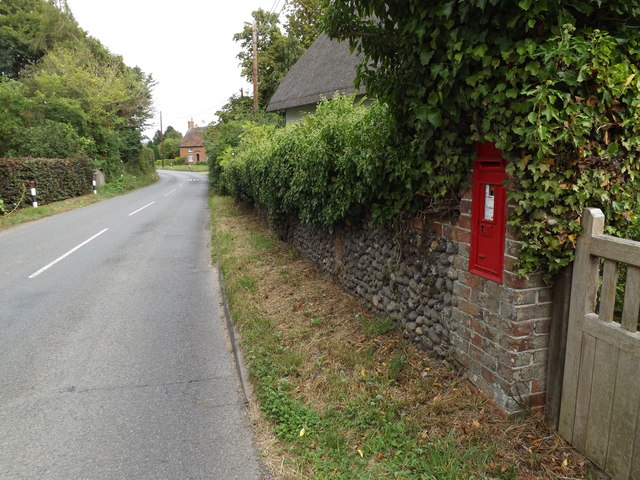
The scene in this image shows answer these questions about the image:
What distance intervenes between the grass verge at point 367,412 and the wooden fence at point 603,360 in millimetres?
205

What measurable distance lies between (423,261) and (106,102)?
33.6m

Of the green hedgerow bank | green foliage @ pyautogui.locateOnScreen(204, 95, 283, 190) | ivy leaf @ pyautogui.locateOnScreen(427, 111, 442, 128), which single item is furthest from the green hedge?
ivy leaf @ pyautogui.locateOnScreen(427, 111, 442, 128)

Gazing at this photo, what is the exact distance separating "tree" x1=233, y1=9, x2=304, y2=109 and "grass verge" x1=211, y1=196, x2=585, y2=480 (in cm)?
2861

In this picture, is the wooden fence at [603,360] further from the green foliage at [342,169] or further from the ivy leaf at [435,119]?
the green foliage at [342,169]

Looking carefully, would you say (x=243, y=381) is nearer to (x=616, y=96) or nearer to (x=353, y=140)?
(x=353, y=140)

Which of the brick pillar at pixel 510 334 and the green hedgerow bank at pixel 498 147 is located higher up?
the green hedgerow bank at pixel 498 147

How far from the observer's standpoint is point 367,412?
3.41 m

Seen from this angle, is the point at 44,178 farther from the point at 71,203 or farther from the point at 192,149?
the point at 192,149

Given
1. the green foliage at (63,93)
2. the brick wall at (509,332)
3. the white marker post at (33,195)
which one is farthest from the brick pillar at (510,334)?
the green foliage at (63,93)

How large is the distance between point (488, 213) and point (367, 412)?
1.71 metres

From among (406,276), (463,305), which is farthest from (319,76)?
(463,305)

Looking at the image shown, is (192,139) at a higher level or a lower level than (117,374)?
higher

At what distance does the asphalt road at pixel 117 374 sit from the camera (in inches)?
127

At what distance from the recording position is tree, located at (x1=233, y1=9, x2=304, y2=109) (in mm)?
31156
